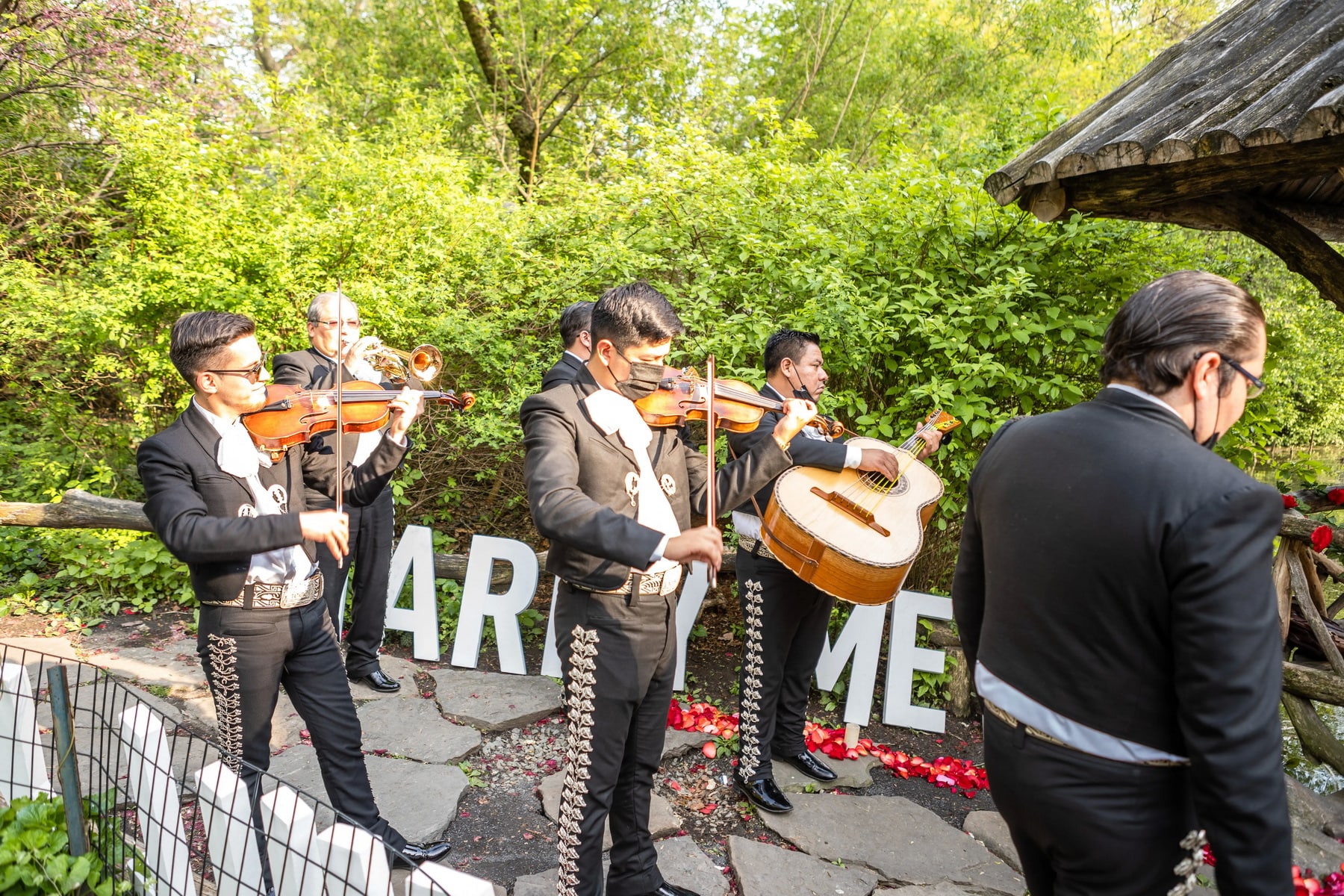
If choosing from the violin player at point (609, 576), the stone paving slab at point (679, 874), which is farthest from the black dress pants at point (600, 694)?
the stone paving slab at point (679, 874)

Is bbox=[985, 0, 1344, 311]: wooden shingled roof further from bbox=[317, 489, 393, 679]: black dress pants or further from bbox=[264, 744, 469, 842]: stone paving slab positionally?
bbox=[317, 489, 393, 679]: black dress pants

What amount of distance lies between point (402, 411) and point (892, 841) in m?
2.66

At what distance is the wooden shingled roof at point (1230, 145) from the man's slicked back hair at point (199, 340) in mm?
2961

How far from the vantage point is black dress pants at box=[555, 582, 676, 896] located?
253 centimetres

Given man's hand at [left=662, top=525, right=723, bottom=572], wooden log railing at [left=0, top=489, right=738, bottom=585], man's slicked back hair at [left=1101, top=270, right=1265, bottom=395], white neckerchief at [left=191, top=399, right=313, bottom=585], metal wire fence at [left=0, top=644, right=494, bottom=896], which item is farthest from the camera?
wooden log railing at [left=0, top=489, right=738, bottom=585]

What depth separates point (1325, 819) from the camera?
3545mm

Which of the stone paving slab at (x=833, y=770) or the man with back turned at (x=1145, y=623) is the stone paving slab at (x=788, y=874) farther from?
the man with back turned at (x=1145, y=623)

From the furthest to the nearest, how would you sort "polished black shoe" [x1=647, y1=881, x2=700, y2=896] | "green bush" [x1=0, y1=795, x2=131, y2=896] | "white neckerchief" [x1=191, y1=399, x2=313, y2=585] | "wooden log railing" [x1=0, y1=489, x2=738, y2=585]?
"wooden log railing" [x1=0, y1=489, x2=738, y2=585] < "polished black shoe" [x1=647, y1=881, x2=700, y2=896] < "white neckerchief" [x1=191, y1=399, x2=313, y2=585] < "green bush" [x1=0, y1=795, x2=131, y2=896]

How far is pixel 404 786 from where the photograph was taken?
3.68m

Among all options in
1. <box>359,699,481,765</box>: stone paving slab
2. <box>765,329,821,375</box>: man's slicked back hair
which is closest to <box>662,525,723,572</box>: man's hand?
<box>765,329,821,375</box>: man's slicked back hair

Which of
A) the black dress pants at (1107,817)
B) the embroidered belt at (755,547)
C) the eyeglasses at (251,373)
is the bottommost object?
the embroidered belt at (755,547)

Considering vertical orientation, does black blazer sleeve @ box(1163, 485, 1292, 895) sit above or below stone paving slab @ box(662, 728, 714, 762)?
above

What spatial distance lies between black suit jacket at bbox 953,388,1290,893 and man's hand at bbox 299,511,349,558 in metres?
1.80

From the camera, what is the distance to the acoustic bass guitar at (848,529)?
3217 mm
